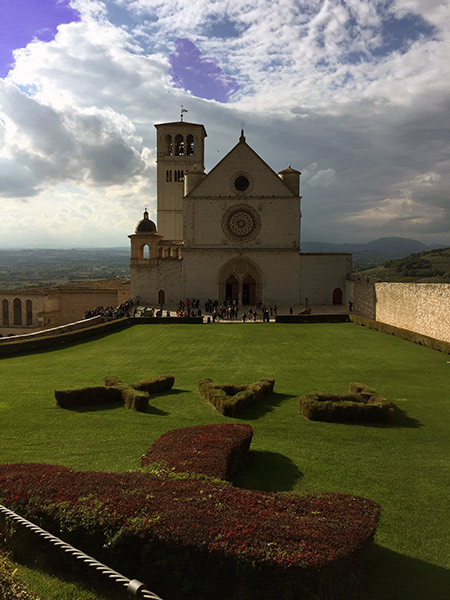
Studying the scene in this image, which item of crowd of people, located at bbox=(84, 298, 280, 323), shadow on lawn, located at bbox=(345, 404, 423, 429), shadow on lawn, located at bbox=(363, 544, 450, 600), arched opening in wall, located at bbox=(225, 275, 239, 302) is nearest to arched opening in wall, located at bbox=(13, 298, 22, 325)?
crowd of people, located at bbox=(84, 298, 280, 323)

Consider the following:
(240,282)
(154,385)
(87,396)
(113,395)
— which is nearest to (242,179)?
(240,282)

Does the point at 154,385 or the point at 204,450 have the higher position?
the point at 204,450

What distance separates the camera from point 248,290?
4375cm

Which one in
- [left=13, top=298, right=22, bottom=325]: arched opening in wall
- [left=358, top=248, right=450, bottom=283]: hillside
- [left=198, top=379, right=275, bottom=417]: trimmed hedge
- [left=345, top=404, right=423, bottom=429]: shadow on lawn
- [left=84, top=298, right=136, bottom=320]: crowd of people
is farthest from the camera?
[left=358, top=248, right=450, bottom=283]: hillside

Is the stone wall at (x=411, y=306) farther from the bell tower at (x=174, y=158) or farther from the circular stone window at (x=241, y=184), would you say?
the bell tower at (x=174, y=158)

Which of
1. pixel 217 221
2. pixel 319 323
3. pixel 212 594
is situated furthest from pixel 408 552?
pixel 217 221

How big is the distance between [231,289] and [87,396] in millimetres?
31793

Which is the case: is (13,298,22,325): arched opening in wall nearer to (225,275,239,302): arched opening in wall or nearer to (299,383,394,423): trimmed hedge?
(225,275,239,302): arched opening in wall

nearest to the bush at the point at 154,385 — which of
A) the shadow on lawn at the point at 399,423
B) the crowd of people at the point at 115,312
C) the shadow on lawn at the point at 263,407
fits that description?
the shadow on lawn at the point at 263,407

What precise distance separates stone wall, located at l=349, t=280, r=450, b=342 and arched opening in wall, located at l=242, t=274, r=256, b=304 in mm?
11197

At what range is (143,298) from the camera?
42969 mm

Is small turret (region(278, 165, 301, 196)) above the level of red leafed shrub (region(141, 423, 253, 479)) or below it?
above

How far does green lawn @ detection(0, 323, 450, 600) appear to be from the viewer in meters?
6.21

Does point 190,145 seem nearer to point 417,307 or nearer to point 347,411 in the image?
point 417,307
